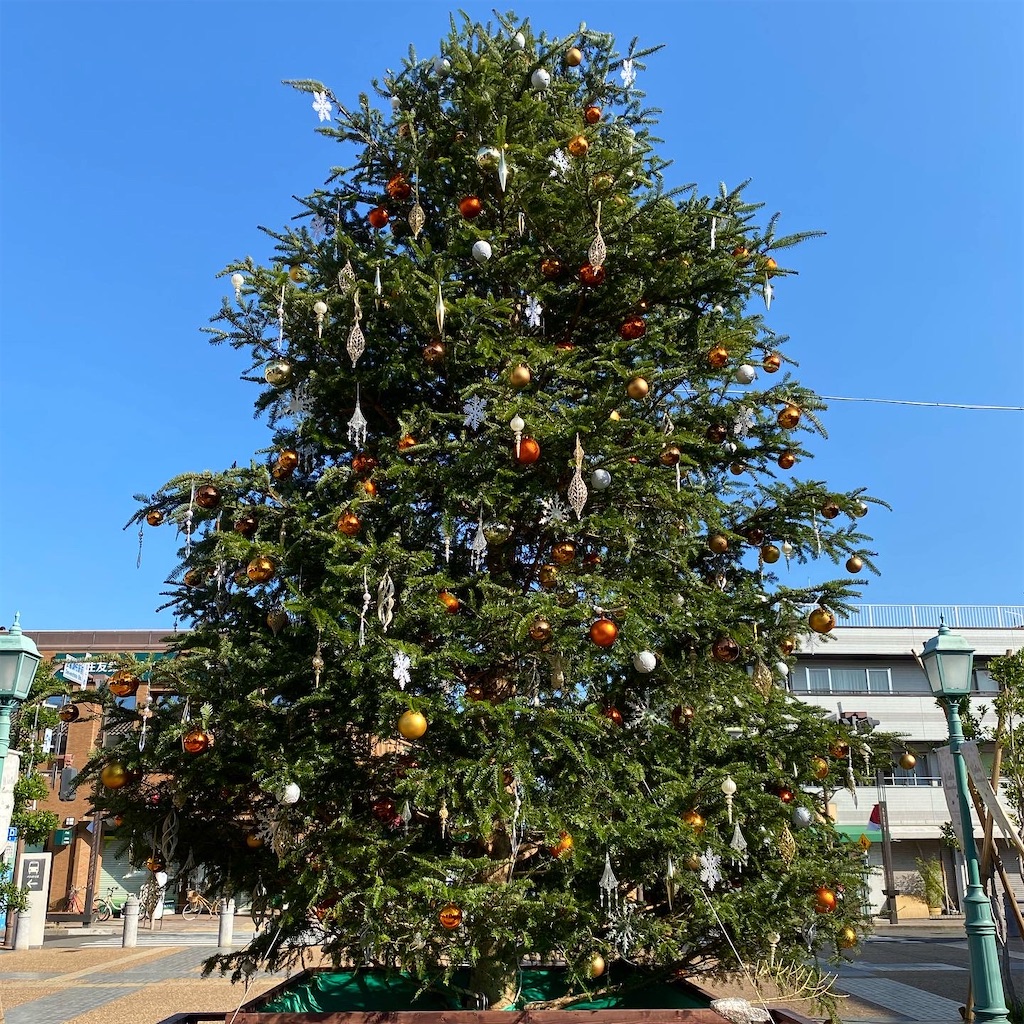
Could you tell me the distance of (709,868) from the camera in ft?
18.1

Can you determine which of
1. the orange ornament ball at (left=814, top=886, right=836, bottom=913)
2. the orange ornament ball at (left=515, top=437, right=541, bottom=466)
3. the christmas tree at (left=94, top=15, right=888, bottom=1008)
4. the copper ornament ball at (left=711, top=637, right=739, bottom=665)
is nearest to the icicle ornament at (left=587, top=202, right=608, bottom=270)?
the christmas tree at (left=94, top=15, right=888, bottom=1008)

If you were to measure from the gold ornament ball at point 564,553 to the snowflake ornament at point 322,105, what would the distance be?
3610mm

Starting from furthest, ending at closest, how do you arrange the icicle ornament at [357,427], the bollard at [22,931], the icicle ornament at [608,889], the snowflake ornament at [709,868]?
the bollard at [22,931] < the icicle ornament at [357,427] < the snowflake ornament at [709,868] < the icicle ornament at [608,889]

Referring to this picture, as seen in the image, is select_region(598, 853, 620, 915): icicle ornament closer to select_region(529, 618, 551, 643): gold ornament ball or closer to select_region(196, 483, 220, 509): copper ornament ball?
select_region(529, 618, 551, 643): gold ornament ball

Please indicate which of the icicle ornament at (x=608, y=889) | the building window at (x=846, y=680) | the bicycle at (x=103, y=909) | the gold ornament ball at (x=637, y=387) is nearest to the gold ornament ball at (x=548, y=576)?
the gold ornament ball at (x=637, y=387)

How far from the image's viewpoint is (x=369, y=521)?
6246 mm

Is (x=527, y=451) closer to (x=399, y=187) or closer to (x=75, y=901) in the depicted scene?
(x=399, y=187)

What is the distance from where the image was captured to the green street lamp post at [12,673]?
794cm

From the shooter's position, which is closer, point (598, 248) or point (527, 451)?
point (527, 451)

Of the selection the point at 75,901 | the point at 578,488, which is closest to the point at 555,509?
the point at 578,488

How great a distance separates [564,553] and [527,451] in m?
0.78

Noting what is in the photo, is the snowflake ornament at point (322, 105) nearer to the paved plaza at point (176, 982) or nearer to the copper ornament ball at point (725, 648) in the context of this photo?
the copper ornament ball at point (725, 648)

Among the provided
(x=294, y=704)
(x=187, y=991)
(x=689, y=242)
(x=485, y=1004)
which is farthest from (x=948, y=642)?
(x=187, y=991)

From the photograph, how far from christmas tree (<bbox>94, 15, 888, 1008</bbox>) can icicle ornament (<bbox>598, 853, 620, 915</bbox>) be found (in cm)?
5
